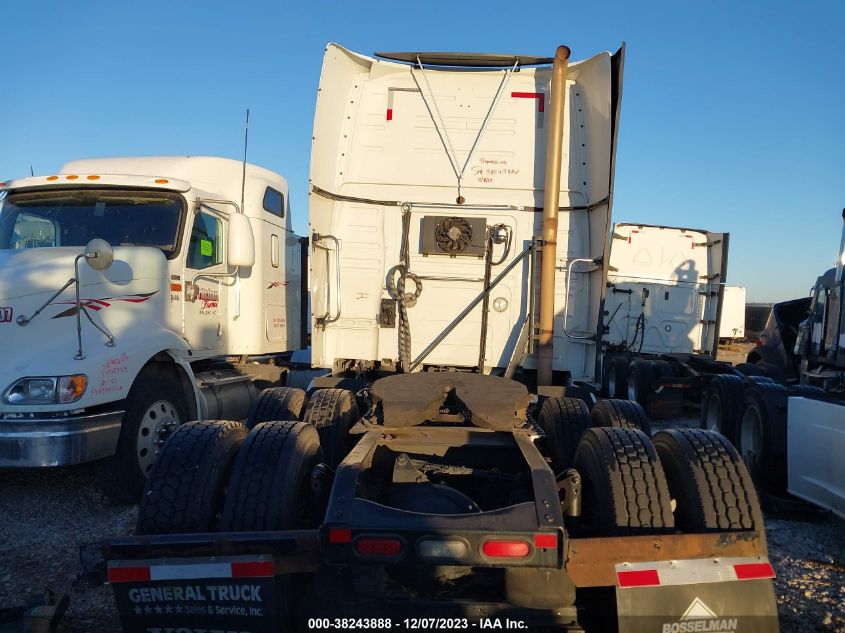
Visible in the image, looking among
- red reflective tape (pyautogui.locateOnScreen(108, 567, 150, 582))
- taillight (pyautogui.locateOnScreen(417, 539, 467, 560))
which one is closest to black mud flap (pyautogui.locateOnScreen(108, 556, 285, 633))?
red reflective tape (pyautogui.locateOnScreen(108, 567, 150, 582))

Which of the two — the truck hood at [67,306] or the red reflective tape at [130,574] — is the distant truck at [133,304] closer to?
the truck hood at [67,306]

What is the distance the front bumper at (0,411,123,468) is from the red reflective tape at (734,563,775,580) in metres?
4.40

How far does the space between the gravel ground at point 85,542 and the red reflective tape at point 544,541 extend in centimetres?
196

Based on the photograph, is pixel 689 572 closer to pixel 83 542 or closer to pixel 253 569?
pixel 253 569

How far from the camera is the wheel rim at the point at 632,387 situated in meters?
10.6

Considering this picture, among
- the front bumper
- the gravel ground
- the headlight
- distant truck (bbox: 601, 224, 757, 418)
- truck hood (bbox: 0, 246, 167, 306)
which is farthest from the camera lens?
distant truck (bbox: 601, 224, 757, 418)

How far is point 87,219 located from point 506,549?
556 centimetres

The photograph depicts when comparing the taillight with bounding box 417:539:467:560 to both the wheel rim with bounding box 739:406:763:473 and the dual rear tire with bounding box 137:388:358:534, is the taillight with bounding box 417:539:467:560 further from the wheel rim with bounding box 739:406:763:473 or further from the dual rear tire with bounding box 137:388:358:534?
the wheel rim with bounding box 739:406:763:473

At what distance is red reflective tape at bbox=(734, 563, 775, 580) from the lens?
2617 mm

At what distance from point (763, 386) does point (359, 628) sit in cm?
520

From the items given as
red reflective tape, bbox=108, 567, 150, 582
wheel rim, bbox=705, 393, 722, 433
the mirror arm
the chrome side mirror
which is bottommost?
A: wheel rim, bbox=705, 393, 722, 433

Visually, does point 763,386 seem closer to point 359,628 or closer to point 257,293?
point 359,628

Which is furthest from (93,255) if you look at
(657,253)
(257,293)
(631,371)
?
(657,253)

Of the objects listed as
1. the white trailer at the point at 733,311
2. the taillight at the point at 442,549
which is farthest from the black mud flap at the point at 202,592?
the white trailer at the point at 733,311
